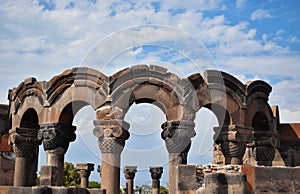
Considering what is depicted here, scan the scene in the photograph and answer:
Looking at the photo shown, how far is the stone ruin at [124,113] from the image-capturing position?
29.2 ft

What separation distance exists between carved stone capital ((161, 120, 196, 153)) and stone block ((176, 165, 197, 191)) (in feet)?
8.17

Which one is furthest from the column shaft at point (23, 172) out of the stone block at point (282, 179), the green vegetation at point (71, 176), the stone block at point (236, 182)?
the green vegetation at point (71, 176)

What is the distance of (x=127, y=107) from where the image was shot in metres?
9.10

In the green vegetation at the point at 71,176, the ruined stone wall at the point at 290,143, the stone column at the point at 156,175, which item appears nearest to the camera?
the ruined stone wall at the point at 290,143

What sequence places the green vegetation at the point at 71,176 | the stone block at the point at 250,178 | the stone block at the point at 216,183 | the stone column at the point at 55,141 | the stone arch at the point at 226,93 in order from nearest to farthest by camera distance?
1. the stone block at the point at 216,183
2. the stone block at the point at 250,178
3. the stone column at the point at 55,141
4. the stone arch at the point at 226,93
5. the green vegetation at the point at 71,176

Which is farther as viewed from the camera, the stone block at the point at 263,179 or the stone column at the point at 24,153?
the stone column at the point at 24,153

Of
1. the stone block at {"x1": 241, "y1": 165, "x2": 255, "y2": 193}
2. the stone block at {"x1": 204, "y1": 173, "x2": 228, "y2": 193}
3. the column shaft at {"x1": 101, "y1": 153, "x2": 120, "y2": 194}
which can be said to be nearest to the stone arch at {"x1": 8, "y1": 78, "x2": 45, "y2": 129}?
the column shaft at {"x1": 101, "y1": 153, "x2": 120, "y2": 194}

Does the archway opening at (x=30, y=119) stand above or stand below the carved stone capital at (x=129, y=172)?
above

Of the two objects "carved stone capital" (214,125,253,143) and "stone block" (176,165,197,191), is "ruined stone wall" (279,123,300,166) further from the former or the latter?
"stone block" (176,165,197,191)

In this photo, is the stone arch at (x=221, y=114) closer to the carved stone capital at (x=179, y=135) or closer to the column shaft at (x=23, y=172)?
the carved stone capital at (x=179, y=135)

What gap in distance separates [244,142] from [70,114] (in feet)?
12.1

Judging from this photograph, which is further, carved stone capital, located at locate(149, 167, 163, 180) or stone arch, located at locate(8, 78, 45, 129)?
carved stone capital, located at locate(149, 167, 163, 180)

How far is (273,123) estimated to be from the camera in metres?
10.9

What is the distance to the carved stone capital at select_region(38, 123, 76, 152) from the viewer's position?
937cm
